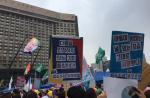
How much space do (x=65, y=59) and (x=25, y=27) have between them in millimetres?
112123

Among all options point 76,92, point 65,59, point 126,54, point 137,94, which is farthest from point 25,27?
point 76,92

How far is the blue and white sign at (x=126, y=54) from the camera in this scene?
433 inches

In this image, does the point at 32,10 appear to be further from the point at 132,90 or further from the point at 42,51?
the point at 132,90

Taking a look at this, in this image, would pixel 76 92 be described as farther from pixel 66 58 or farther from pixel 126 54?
pixel 66 58

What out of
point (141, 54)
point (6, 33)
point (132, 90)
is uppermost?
point (6, 33)

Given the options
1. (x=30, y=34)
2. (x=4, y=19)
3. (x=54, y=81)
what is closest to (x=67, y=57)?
(x=54, y=81)

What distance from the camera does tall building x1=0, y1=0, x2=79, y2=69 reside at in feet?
387

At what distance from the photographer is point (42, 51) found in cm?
12838

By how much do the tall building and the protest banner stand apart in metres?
98.1

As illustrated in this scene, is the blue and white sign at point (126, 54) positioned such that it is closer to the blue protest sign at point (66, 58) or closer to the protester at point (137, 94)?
the protester at point (137, 94)

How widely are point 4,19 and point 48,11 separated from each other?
13752 millimetres

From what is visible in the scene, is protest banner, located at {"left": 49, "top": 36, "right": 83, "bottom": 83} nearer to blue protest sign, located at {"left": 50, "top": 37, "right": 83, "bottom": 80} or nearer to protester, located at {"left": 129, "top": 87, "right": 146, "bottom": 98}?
blue protest sign, located at {"left": 50, "top": 37, "right": 83, "bottom": 80}

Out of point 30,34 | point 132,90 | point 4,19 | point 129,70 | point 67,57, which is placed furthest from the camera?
point 30,34

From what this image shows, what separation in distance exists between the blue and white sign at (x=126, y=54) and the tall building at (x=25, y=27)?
102 metres
